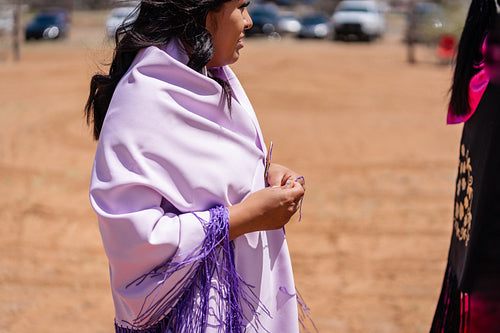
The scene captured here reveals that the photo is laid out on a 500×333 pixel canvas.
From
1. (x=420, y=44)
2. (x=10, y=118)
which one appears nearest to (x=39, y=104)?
(x=10, y=118)

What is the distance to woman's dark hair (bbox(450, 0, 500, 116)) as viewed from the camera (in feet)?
6.11

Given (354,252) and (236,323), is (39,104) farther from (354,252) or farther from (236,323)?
(236,323)

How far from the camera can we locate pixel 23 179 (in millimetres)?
6355

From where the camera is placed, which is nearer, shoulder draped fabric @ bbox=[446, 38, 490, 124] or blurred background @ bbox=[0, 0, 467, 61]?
shoulder draped fabric @ bbox=[446, 38, 490, 124]

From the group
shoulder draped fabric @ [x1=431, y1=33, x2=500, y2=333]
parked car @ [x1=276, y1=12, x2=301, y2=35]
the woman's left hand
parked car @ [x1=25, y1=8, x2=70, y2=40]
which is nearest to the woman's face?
the woman's left hand

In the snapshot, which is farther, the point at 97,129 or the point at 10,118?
the point at 10,118

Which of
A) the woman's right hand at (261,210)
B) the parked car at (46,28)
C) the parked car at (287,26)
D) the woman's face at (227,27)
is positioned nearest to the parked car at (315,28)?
the parked car at (287,26)

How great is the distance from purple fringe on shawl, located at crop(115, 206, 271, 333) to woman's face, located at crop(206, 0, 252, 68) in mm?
462

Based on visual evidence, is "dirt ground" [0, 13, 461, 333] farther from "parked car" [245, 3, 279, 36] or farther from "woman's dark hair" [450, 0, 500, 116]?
"parked car" [245, 3, 279, 36]

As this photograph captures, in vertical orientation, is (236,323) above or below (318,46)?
above

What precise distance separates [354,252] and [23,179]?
367cm

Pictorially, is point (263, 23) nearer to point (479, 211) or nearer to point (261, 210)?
point (479, 211)

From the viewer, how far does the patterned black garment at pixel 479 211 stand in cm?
182

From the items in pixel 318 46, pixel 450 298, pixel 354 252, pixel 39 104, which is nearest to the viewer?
pixel 450 298
